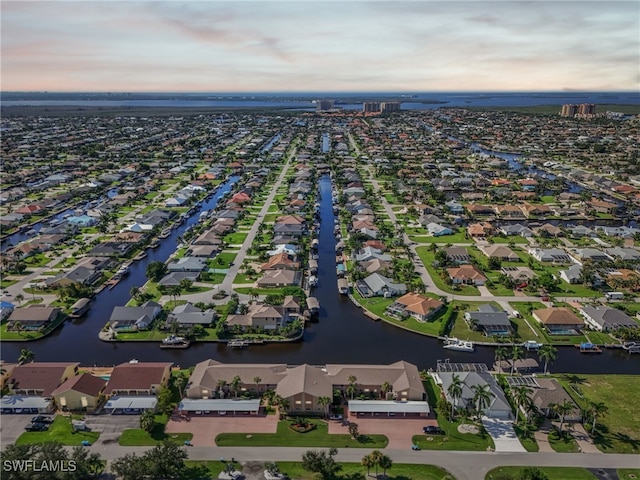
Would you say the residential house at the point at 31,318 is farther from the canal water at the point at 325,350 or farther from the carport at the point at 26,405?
the carport at the point at 26,405

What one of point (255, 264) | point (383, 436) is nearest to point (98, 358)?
point (255, 264)

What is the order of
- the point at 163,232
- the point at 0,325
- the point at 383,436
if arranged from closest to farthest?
the point at 383,436 → the point at 0,325 → the point at 163,232

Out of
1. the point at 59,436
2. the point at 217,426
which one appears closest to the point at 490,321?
the point at 217,426

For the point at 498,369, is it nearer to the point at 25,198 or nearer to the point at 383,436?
the point at 383,436

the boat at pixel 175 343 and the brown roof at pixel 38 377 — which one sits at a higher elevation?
the brown roof at pixel 38 377

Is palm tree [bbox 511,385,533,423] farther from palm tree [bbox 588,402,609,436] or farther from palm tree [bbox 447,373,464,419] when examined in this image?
palm tree [bbox 447,373,464,419]

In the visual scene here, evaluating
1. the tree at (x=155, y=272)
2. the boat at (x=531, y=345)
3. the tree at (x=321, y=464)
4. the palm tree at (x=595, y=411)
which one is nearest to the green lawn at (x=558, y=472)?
the palm tree at (x=595, y=411)
